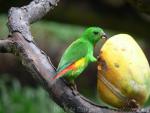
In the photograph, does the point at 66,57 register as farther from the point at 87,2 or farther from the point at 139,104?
the point at 87,2

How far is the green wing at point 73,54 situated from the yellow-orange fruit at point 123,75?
0.24ft

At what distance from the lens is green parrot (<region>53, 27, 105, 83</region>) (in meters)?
Answer: 1.60

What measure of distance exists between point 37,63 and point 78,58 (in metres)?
0.13

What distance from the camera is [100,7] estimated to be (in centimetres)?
357

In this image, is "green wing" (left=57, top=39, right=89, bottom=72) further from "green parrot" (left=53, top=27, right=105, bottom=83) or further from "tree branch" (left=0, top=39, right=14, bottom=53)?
"tree branch" (left=0, top=39, right=14, bottom=53)

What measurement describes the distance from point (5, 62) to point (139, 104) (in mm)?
3295

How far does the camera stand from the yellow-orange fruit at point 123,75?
166cm

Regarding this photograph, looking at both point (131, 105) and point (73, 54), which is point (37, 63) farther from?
point (131, 105)

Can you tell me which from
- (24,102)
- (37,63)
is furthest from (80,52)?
(24,102)

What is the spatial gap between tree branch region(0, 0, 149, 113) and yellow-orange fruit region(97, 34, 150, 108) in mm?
72

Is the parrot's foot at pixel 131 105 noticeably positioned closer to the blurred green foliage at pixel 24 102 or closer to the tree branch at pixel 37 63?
the tree branch at pixel 37 63

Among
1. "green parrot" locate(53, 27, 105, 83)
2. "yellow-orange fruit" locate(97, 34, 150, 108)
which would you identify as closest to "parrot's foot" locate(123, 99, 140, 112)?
"yellow-orange fruit" locate(97, 34, 150, 108)

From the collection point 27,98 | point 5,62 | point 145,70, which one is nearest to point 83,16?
point 27,98

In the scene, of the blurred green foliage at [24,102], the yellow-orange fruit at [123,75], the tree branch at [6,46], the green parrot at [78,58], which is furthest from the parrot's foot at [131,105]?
the blurred green foliage at [24,102]
